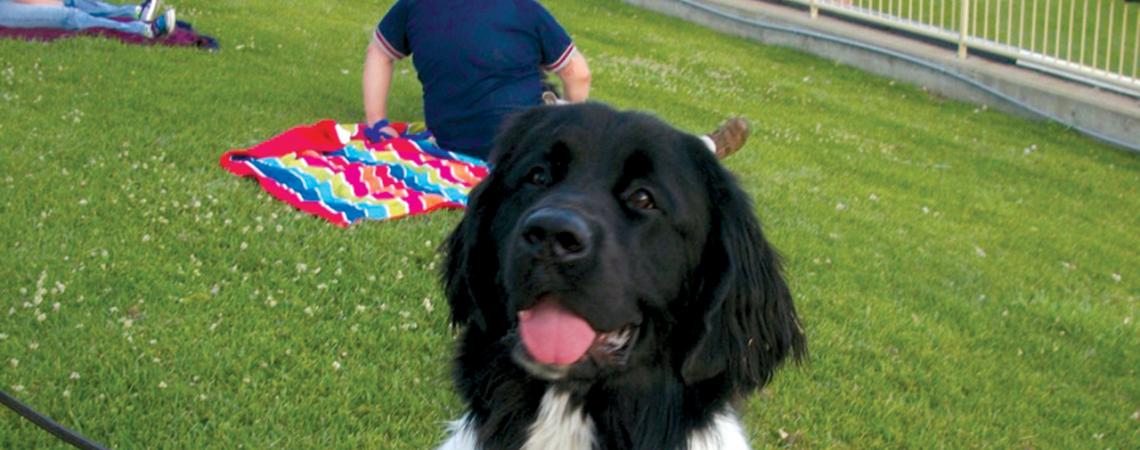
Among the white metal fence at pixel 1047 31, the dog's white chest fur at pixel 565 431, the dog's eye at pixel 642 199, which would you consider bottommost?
the white metal fence at pixel 1047 31

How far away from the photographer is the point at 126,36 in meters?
10.5

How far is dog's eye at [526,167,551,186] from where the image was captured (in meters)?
3.16

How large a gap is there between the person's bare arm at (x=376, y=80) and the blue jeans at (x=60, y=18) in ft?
9.81

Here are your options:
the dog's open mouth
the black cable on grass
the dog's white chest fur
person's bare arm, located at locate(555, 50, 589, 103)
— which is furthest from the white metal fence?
the black cable on grass

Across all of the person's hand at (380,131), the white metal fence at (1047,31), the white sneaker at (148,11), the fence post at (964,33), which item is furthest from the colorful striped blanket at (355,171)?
the fence post at (964,33)

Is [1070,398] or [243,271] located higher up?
[243,271]

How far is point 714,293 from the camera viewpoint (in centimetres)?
317

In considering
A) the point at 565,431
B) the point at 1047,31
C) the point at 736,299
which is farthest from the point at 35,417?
the point at 1047,31

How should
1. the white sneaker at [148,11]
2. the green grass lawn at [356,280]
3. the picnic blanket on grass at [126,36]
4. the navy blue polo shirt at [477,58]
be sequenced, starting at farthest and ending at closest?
the white sneaker at [148,11] < the picnic blanket on grass at [126,36] < the navy blue polo shirt at [477,58] < the green grass lawn at [356,280]

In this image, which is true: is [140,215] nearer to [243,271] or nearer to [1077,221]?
[243,271]

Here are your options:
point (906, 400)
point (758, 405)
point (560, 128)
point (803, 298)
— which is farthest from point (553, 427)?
point (803, 298)

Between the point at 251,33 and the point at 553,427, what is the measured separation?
9380 mm

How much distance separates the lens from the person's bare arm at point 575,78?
8.45 m

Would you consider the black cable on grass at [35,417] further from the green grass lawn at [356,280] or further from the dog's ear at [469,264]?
the dog's ear at [469,264]
